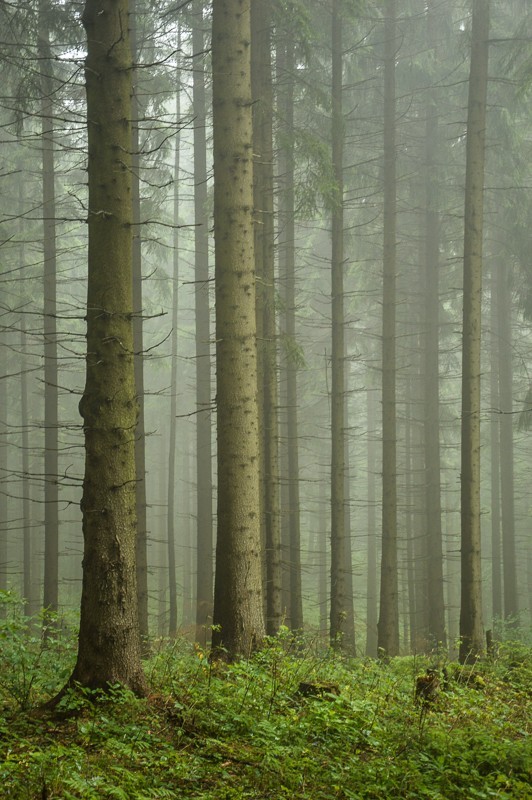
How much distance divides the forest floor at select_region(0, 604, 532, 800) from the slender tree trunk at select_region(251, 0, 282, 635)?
4.25 meters

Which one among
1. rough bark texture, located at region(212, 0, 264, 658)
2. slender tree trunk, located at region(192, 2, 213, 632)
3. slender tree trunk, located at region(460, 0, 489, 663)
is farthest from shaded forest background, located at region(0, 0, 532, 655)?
rough bark texture, located at region(212, 0, 264, 658)

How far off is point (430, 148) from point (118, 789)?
17.9m

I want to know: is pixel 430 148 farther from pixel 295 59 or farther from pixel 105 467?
pixel 105 467

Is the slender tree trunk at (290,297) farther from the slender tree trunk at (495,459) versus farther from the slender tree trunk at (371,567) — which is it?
the slender tree trunk at (495,459)

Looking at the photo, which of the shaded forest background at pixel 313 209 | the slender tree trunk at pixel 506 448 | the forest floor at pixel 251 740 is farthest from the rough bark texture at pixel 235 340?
the slender tree trunk at pixel 506 448

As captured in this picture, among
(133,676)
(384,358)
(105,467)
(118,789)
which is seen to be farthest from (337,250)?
(118,789)

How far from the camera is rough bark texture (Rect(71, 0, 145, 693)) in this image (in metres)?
5.70

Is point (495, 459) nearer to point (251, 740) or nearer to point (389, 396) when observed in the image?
point (389, 396)

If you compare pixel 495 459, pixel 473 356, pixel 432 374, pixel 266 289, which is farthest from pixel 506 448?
pixel 266 289

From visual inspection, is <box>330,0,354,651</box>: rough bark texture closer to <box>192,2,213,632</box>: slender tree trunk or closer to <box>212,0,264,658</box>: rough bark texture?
<box>192,2,213,632</box>: slender tree trunk

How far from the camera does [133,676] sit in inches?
226

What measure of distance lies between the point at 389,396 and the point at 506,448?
304 inches

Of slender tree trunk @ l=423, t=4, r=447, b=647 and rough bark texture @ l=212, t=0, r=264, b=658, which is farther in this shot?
slender tree trunk @ l=423, t=4, r=447, b=647

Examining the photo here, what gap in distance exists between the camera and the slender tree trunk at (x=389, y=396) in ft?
46.3
